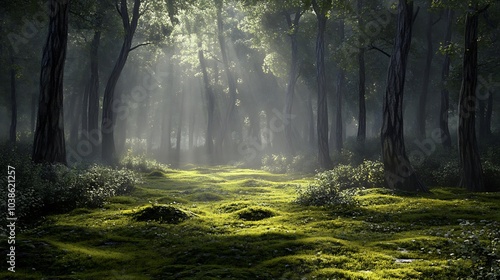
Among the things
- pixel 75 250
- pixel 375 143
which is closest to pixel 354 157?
pixel 375 143

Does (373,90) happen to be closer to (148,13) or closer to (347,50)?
(347,50)

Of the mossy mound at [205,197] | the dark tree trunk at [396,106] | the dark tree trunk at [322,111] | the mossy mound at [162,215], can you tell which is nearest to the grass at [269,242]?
the mossy mound at [162,215]

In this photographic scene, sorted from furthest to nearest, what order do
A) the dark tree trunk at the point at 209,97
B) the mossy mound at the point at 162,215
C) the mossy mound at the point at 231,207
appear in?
the dark tree trunk at the point at 209,97, the mossy mound at the point at 231,207, the mossy mound at the point at 162,215

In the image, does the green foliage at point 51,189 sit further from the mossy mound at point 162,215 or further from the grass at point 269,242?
the mossy mound at point 162,215

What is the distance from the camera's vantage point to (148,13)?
36938mm

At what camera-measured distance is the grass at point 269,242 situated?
818cm

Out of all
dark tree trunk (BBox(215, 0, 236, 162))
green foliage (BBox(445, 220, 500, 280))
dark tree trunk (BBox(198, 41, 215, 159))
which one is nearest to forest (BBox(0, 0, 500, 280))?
green foliage (BBox(445, 220, 500, 280))

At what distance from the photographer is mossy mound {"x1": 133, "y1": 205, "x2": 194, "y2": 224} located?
13.0 m

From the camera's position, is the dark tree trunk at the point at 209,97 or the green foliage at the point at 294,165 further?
the dark tree trunk at the point at 209,97

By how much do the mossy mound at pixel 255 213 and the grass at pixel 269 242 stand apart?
43 mm

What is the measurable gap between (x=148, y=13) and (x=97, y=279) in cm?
3266

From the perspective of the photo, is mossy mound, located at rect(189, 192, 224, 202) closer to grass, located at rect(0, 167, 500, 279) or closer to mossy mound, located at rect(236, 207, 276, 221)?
grass, located at rect(0, 167, 500, 279)

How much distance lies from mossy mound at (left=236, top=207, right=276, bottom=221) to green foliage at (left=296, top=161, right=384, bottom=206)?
8.10 ft

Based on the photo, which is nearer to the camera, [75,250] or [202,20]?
[75,250]
